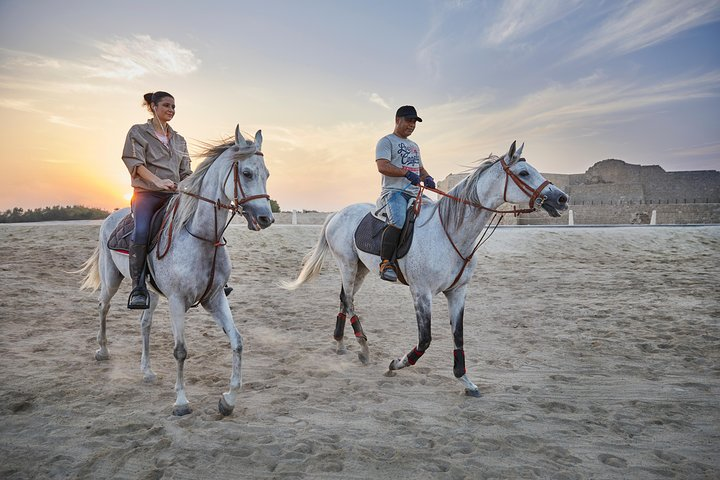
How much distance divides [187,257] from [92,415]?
5.40 feet

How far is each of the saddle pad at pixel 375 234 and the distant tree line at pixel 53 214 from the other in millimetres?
19354

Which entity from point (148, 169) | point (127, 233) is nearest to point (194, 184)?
point (148, 169)

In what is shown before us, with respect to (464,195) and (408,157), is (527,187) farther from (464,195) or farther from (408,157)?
(408,157)

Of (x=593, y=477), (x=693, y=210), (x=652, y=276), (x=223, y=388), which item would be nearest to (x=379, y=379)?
(x=223, y=388)

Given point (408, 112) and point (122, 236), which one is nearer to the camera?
point (122, 236)

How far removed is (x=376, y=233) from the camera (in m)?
5.41

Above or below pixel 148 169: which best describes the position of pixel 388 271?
below

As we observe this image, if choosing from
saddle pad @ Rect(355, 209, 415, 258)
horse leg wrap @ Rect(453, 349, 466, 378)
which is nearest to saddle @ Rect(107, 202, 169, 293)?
saddle pad @ Rect(355, 209, 415, 258)

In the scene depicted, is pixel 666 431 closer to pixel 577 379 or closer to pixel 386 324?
pixel 577 379

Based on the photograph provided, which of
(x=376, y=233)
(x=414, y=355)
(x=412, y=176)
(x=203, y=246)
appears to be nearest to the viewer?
(x=203, y=246)

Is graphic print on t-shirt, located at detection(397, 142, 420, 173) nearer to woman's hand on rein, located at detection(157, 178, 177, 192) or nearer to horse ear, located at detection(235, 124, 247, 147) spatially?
horse ear, located at detection(235, 124, 247, 147)

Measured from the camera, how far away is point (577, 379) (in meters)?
4.91

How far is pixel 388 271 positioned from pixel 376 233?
641 millimetres

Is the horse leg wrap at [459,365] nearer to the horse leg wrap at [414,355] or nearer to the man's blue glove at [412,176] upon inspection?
the horse leg wrap at [414,355]
